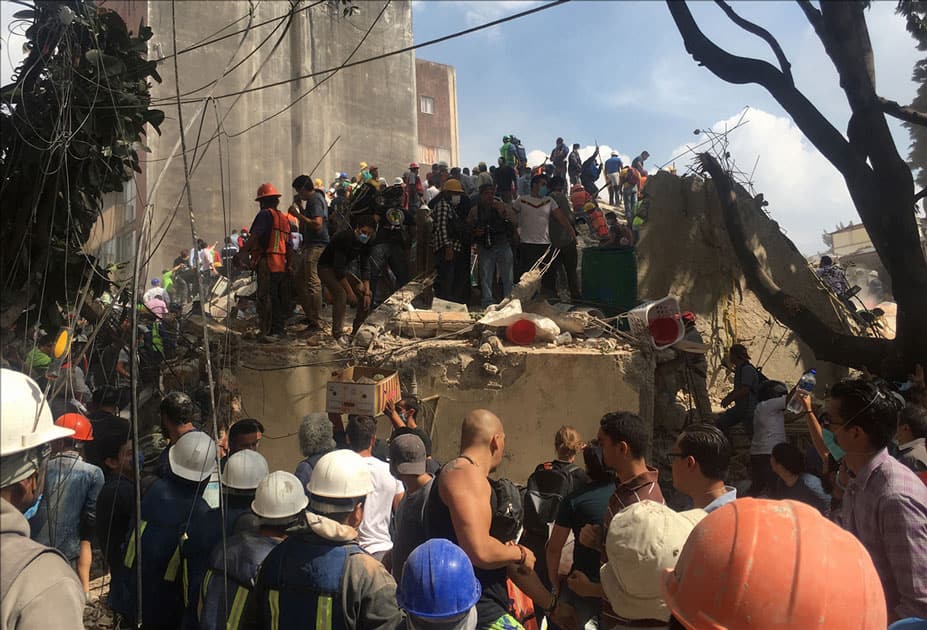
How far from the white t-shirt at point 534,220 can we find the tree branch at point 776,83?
2.70 meters

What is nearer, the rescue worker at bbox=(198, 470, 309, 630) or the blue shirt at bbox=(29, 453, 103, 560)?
the rescue worker at bbox=(198, 470, 309, 630)

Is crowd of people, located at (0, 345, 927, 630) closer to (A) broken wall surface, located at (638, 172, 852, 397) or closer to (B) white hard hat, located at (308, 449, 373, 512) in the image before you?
(B) white hard hat, located at (308, 449, 373, 512)

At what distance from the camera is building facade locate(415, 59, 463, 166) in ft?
127

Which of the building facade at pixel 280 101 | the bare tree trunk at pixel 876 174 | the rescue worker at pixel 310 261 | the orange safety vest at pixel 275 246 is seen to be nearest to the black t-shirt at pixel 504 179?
the bare tree trunk at pixel 876 174

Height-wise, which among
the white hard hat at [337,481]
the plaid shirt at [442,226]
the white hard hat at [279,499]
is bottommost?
the white hard hat at [279,499]

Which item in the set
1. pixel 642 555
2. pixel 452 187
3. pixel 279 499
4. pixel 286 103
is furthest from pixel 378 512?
pixel 286 103

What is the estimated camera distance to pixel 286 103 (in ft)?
79.8

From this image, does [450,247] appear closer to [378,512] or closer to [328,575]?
[378,512]

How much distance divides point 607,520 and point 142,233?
2332 mm

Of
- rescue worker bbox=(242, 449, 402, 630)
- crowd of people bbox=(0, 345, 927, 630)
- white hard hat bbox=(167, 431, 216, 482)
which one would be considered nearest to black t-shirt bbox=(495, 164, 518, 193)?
crowd of people bbox=(0, 345, 927, 630)

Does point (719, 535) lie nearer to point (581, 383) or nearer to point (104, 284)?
point (104, 284)

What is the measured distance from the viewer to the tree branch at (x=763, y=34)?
328 inches

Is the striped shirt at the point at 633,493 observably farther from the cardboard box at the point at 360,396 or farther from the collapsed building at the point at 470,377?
the collapsed building at the point at 470,377

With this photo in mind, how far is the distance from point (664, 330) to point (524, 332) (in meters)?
1.59
